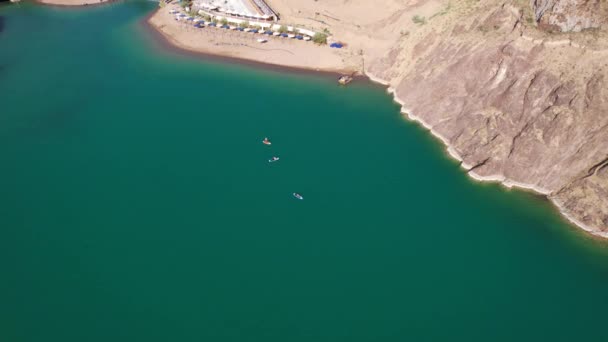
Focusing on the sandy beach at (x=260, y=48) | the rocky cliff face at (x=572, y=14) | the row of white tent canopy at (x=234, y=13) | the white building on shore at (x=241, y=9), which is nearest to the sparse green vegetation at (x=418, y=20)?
the sandy beach at (x=260, y=48)

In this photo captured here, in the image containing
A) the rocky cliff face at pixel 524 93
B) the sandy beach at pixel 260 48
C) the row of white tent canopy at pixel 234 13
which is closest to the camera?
the rocky cliff face at pixel 524 93

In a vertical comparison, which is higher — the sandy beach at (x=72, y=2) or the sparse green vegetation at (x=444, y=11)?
the sparse green vegetation at (x=444, y=11)

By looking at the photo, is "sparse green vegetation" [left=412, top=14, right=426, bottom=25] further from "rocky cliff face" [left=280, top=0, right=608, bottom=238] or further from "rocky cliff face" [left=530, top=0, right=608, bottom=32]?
"rocky cliff face" [left=530, top=0, right=608, bottom=32]

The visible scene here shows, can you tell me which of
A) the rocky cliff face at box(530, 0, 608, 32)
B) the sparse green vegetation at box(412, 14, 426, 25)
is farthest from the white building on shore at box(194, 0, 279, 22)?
the rocky cliff face at box(530, 0, 608, 32)

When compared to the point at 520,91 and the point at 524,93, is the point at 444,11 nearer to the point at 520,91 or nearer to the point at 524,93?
the point at 520,91

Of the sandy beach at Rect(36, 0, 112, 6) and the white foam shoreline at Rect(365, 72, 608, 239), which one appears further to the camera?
the sandy beach at Rect(36, 0, 112, 6)

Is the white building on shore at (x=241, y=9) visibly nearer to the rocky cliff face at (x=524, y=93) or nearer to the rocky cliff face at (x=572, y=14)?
the rocky cliff face at (x=524, y=93)

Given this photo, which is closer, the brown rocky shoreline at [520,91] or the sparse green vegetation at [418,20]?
the brown rocky shoreline at [520,91]
